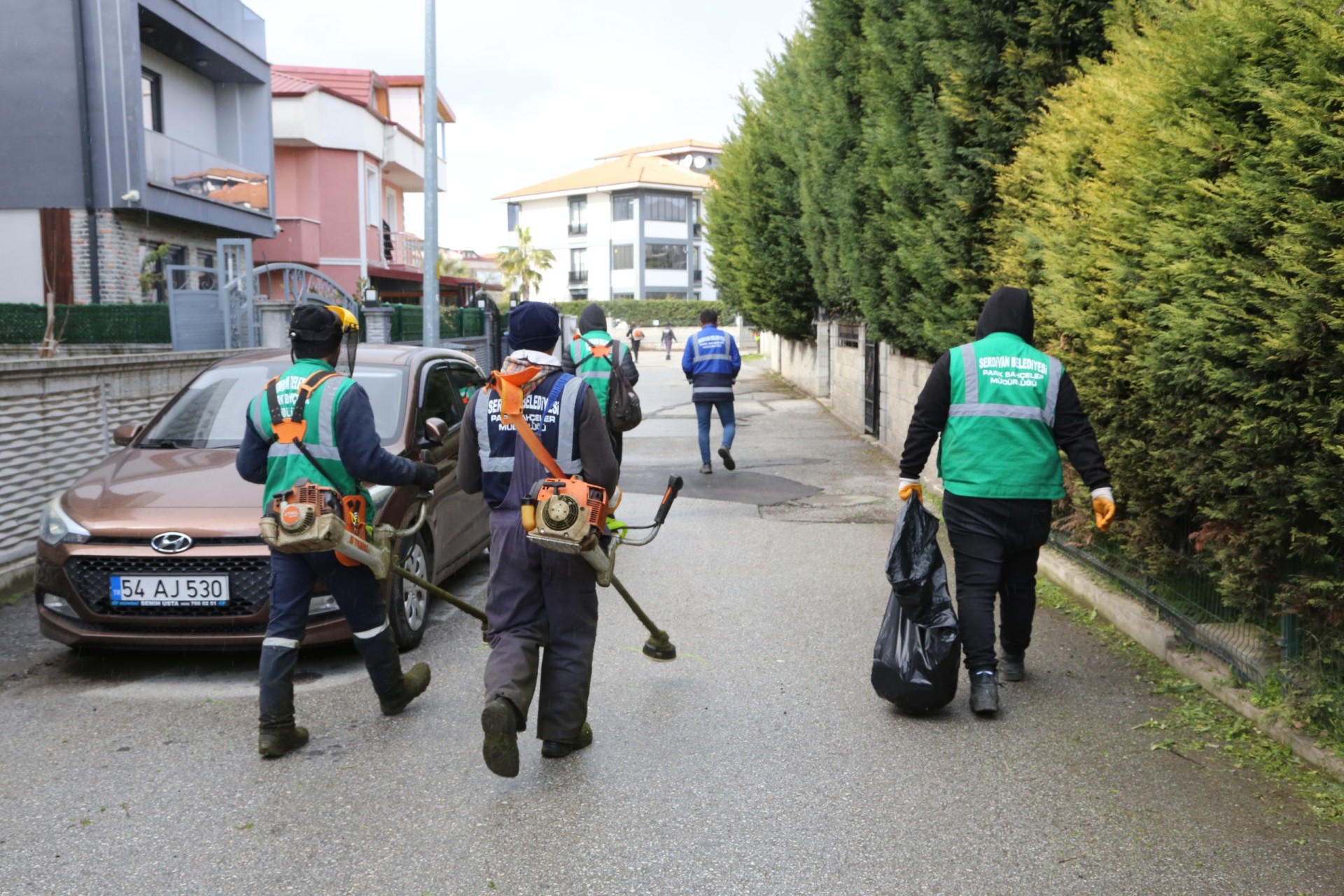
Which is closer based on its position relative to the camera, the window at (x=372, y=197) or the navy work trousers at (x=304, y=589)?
the navy work trousers at (x=304, y=589)

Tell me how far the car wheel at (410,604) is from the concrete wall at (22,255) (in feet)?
55.6

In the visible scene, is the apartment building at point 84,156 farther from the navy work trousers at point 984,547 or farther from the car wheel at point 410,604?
the navy work trousers at point 984,547

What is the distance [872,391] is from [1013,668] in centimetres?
1105

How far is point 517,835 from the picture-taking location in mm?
3920

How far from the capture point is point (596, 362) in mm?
9469

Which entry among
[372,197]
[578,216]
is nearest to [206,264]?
[372,197]

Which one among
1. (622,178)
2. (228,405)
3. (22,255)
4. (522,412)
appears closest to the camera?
(522,412)

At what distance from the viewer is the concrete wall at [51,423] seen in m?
7.62

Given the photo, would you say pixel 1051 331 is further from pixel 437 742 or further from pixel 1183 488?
pixel 437 742

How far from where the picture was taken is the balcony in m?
38.8

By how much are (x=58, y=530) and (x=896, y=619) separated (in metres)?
4.09

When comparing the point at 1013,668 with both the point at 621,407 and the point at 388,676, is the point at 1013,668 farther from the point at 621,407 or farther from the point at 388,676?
the point at 621,407

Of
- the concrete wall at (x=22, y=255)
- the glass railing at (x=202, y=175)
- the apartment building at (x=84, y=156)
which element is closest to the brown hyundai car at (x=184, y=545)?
the apartment building at (x=84, y=156)

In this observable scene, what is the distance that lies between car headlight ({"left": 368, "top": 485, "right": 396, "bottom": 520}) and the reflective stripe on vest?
1.54m
